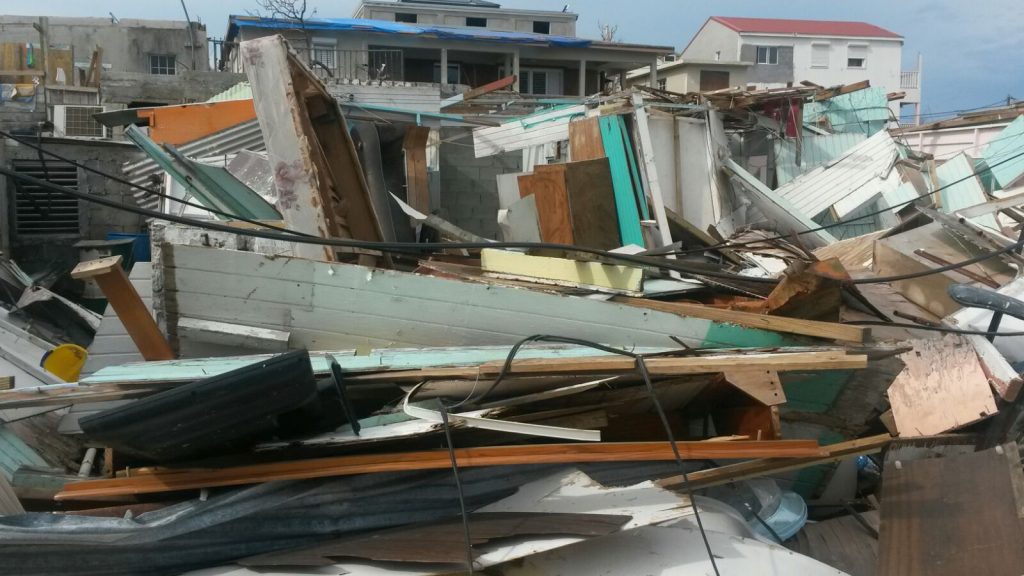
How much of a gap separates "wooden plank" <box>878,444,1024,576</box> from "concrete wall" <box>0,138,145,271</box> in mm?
9512

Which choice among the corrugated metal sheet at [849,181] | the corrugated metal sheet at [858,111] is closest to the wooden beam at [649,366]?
the corrugated metal sheet at [849,181]

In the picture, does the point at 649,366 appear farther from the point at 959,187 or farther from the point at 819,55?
the point at 819,55

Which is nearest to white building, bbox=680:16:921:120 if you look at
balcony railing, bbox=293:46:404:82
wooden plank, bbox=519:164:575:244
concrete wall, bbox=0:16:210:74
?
balcony railing, bbox=293:46:404:82


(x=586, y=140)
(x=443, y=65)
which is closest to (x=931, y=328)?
(x=586, y=140)

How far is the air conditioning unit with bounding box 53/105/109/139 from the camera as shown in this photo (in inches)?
515

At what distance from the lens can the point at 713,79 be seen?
30.8m

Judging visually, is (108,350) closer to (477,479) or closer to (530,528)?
(477,479)

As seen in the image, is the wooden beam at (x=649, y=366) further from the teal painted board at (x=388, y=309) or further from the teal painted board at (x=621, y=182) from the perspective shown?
the teal painted board at (x=621, y=182)


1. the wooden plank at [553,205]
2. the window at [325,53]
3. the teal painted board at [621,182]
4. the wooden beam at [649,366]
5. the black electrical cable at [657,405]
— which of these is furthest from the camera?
the window at [325,53]

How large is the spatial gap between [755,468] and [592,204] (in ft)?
9.88

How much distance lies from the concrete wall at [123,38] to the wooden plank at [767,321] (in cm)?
2464

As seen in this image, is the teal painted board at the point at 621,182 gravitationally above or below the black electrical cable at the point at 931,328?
above

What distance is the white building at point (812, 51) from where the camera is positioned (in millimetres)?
39281

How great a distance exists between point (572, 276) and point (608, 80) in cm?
2317
